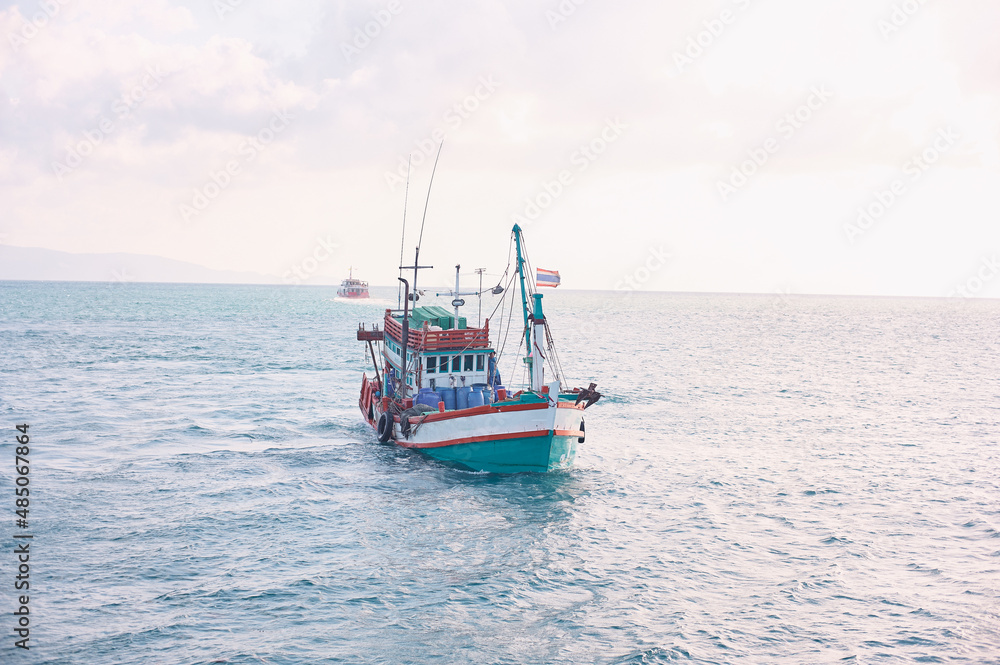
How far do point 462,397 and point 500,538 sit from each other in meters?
11.1

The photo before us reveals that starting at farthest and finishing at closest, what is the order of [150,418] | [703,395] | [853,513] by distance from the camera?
[703,395]
[150,418]
[853,513]

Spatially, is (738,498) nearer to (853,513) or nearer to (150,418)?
(853,513)

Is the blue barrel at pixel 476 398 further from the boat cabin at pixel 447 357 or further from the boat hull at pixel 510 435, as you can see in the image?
the boat hull at pixel 510 435

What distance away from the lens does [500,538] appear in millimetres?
23375

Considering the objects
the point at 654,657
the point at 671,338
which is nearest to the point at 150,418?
the point at 654,657

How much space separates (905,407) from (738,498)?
102ft

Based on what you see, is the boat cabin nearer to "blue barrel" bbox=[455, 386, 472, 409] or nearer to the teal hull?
"blue barrel" bbox=[455, 386, 472, 409]

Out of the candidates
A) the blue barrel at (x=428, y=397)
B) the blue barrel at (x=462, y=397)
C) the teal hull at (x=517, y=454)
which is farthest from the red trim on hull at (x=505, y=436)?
the blue barrel at (x=462, y=397)

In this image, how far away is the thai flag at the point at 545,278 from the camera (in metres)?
29.2

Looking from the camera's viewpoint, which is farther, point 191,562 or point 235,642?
point 191,562

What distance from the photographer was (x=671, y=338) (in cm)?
12356

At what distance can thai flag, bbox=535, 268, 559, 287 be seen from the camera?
1149 inches

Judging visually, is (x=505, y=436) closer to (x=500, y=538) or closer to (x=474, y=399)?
(x=474, y=399)

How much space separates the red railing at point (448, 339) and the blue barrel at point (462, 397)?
6.51ft
